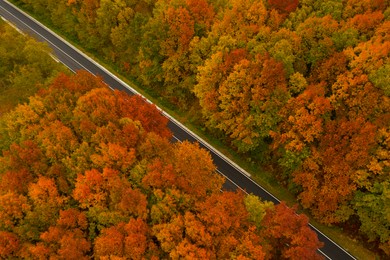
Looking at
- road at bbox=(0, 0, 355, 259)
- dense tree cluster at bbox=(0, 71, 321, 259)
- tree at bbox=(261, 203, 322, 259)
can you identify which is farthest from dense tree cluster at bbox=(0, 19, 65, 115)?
tree at bbox=(261, 203, 322, 259)

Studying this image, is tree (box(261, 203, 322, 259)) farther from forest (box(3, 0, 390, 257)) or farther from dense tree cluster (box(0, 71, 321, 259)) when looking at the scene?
forest (box(3, 0, 390, 257))

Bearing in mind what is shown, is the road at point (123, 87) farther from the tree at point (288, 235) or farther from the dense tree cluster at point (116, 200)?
the tree at point (288, 235)

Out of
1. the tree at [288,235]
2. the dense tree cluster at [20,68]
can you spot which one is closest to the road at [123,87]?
the tree at [288,235]

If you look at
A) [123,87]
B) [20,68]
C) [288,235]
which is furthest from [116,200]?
[123,87]

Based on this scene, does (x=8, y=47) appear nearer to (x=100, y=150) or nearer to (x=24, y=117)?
(x=24, y=117)

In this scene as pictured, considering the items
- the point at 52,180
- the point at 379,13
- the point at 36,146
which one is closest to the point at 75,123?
the point at 36,146

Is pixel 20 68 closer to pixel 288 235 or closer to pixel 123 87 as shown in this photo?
pixel 123 87
